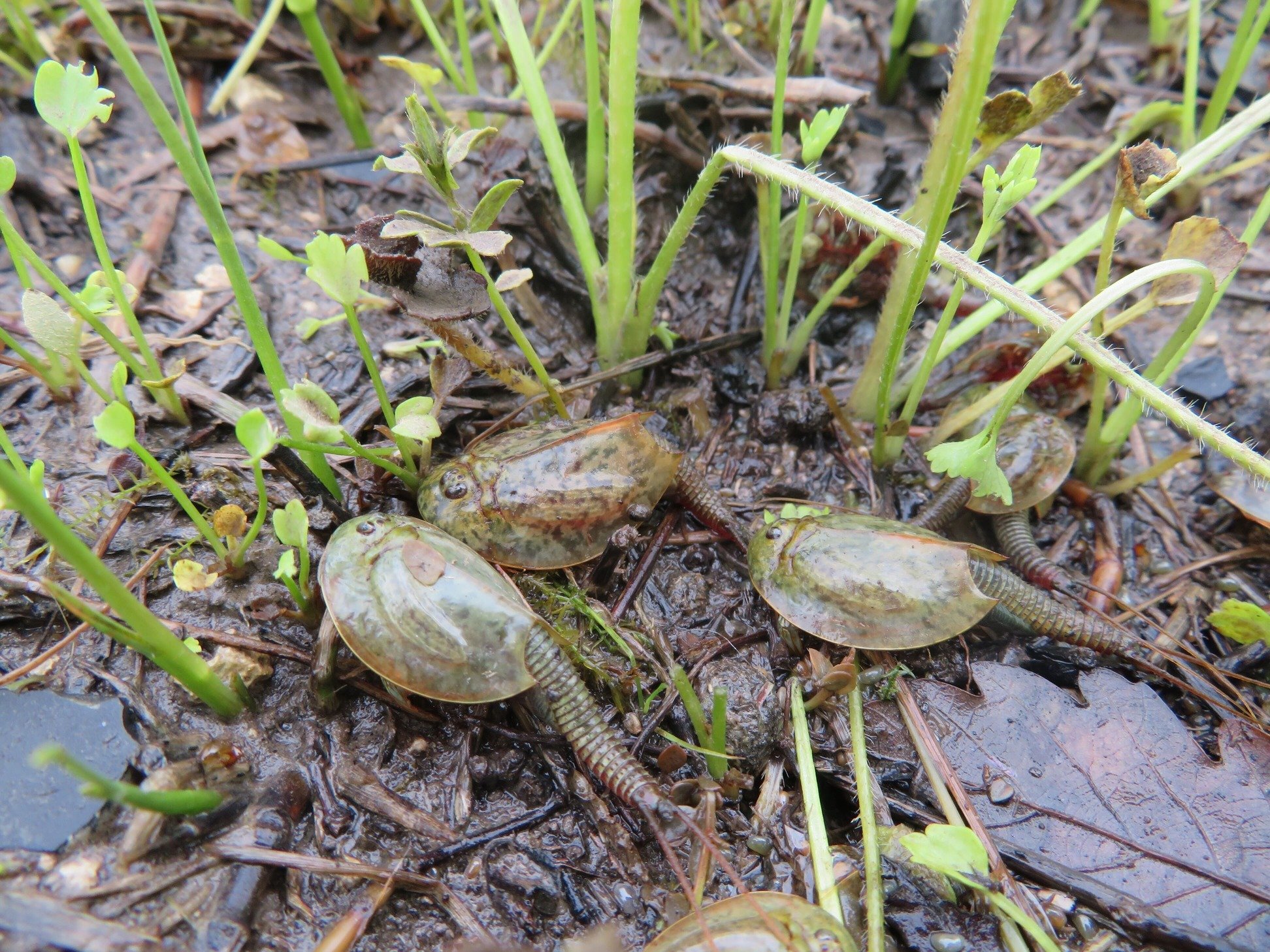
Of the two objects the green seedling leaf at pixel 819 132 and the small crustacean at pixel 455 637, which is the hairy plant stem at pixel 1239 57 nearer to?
the green seedling leaf at pixel 819 132

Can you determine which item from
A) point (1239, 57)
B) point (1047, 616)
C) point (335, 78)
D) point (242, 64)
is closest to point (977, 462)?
point (1047, 616)

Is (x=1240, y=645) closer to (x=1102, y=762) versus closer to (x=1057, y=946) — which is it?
(x=1102, y=762)

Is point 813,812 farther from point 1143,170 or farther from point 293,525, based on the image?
point 1143,170

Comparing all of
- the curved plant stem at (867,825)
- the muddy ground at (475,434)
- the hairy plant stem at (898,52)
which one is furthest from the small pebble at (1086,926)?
the hairy plant stem at (898,52)

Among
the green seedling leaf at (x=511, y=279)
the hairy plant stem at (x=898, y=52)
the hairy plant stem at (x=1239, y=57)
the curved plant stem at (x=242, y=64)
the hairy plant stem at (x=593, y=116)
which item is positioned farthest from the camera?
the hairy plant stem at (x=898, y=52)

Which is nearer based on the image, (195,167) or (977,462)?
(195,167)

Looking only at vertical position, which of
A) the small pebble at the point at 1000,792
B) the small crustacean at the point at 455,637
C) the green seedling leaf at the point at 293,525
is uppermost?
the green seedling leaf at the point at 293,525
